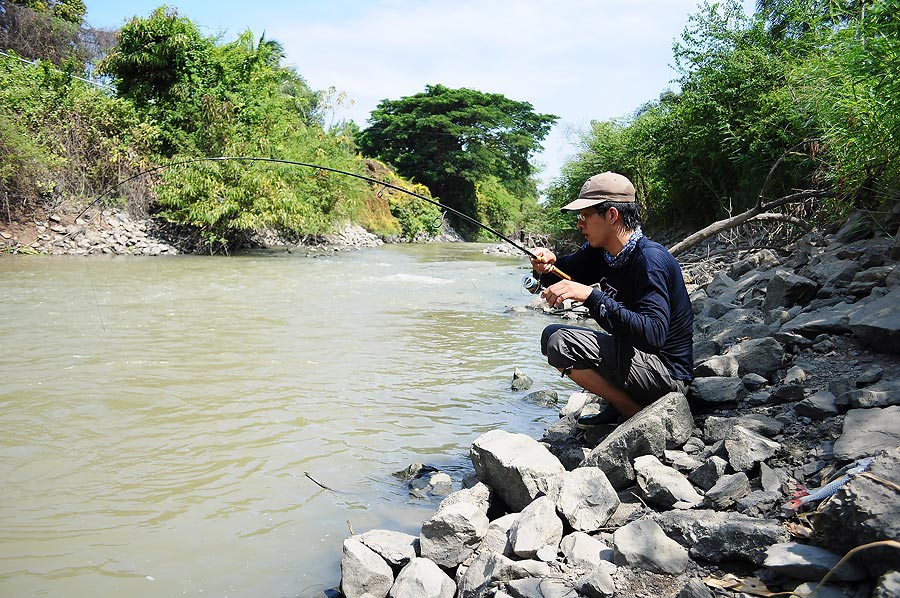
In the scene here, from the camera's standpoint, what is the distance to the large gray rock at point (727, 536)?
2.00 m

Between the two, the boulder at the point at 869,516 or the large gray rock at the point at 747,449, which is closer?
the boulder at the point at 869,516

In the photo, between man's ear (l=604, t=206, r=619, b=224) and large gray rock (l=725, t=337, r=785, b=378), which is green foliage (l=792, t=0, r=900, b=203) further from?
man's ear (l=604, t=206, r=619, b=224)

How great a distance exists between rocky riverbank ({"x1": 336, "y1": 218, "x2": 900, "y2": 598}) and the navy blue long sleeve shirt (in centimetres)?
25

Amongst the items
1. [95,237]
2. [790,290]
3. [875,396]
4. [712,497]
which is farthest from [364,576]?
[95,237]

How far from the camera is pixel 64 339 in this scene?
6469 millimetres

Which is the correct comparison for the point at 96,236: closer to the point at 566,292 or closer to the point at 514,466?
the point at 566,292

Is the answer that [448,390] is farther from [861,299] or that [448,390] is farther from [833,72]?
[833,72]

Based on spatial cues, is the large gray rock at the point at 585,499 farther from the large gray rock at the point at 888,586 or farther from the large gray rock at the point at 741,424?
the large gray rock at the point at 888,586

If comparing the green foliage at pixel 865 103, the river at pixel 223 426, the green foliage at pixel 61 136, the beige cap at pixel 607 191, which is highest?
the green foliage at pixel 61 136

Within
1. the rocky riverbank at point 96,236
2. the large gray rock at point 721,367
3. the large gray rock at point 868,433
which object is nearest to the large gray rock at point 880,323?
the large gray rock at point 721,367

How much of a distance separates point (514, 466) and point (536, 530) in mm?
507

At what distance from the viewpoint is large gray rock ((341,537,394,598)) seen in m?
2.35

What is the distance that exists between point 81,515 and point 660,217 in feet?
47.7

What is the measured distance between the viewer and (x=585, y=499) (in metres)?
2.51
